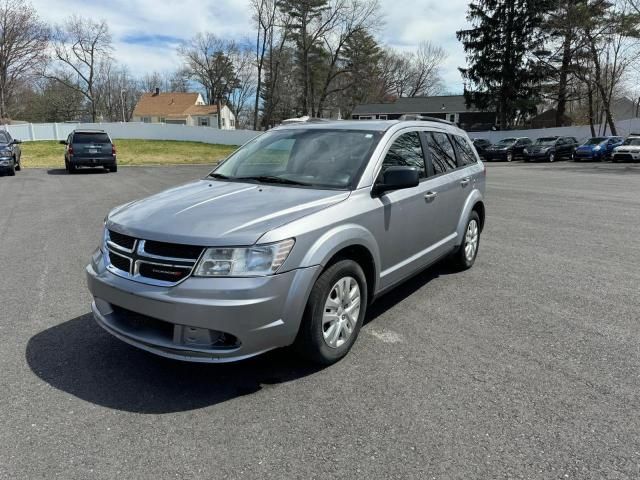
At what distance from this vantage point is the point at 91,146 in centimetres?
1970

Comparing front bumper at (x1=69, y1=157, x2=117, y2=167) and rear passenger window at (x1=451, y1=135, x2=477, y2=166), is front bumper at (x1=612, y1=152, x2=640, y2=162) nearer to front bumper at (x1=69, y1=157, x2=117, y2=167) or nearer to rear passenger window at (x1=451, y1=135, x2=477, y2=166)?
rear passenger window at (x1=451, y1=135, x2=477, y2=166)

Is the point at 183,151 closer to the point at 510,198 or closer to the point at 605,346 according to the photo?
the point at 510,198

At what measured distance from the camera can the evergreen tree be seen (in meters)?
42.9

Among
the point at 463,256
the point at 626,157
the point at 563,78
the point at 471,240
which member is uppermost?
the point at 563,78

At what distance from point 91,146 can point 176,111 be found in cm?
5514

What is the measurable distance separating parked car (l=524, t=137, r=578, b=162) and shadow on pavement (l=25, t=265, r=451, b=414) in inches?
1265

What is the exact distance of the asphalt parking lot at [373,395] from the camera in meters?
2.57

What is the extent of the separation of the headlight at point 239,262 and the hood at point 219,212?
0.17 ft

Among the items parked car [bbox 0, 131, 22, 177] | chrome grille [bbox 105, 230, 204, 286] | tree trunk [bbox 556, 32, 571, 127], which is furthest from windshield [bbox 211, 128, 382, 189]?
tree trunk [bbox 556, 32, 571, 127]

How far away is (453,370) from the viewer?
11.7 ft

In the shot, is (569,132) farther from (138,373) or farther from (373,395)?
(138,373)

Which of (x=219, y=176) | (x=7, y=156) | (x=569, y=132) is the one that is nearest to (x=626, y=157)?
(x=569, y=132)

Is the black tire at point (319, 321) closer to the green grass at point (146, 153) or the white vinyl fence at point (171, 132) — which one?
the green grass at point (146, 153)

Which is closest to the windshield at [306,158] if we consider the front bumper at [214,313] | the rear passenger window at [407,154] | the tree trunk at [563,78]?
the rear passenger window at [407,154]
